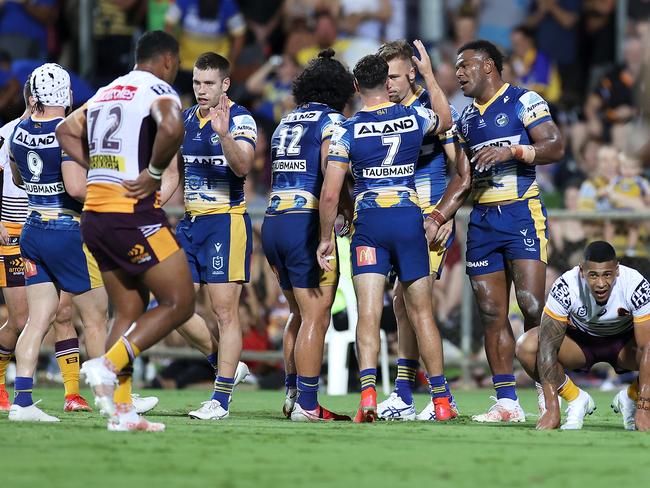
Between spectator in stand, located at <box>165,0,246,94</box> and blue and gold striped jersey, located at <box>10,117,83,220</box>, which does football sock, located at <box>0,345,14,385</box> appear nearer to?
blue and gold striped jersey, located at <box>10,117,83,220</box>

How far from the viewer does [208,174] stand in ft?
32.6

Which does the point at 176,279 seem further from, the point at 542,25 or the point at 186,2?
the point at 542,25

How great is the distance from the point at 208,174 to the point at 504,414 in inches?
120

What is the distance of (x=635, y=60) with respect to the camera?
59.1ft

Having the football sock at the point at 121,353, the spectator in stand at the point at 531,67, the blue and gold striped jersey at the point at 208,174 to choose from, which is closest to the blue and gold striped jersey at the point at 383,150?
the blue and gold striped jersey at the point at 208,174

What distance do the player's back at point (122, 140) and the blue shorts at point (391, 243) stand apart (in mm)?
2038

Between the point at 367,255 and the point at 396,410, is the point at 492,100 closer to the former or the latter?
the point at 367,255

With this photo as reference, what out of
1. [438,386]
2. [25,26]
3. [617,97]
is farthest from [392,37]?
[438,386]

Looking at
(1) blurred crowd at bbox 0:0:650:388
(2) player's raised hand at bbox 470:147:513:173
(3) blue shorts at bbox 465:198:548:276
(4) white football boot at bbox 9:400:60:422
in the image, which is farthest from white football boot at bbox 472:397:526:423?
(1) blurred crowd at bbox 0:0:650:388

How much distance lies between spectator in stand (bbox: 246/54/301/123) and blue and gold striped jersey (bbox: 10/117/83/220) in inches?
339

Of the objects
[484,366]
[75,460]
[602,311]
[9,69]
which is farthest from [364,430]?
[9,69]

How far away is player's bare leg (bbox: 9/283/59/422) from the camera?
913cm

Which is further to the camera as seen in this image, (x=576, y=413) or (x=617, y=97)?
(x=617, y=97)

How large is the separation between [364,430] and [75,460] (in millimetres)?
2593
